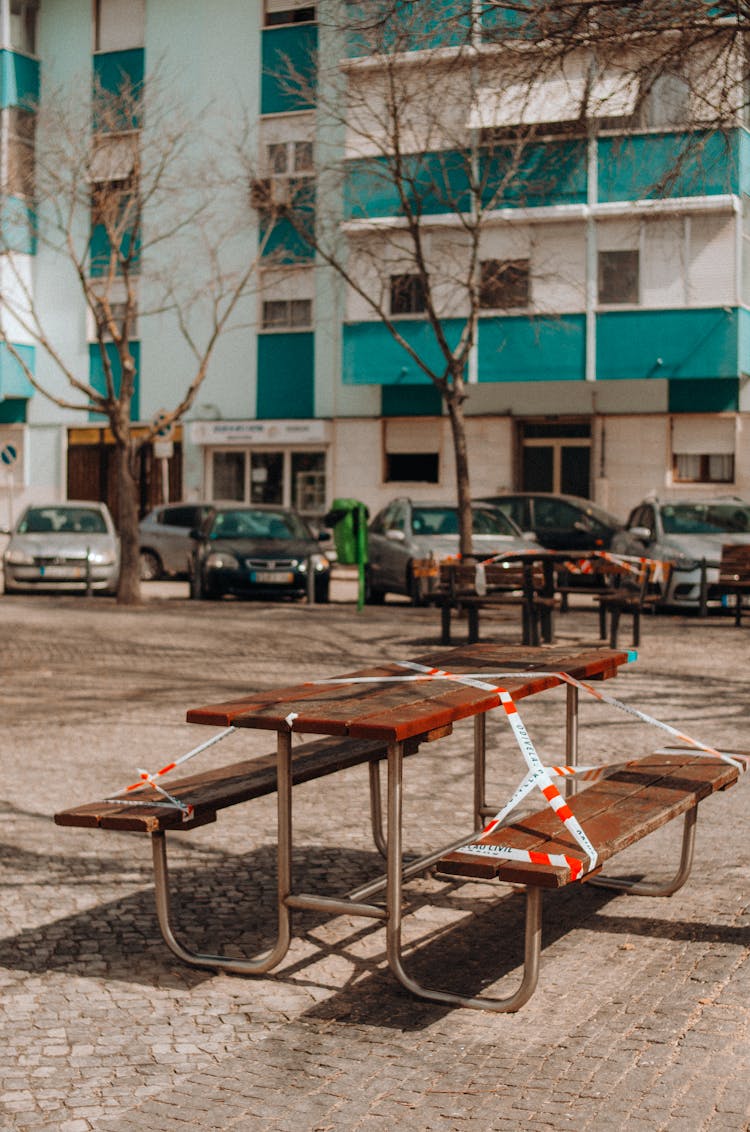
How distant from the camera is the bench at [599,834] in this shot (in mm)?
4398

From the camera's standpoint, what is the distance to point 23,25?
37906 millimetres

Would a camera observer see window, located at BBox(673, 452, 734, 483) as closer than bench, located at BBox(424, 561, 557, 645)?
No

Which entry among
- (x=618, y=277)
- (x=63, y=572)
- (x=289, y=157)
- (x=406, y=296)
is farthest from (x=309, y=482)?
(x=63, y=572)

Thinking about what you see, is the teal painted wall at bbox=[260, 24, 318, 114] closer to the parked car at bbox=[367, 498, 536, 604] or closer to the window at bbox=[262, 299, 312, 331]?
the window at bbox=[262, 299, 312, 331]

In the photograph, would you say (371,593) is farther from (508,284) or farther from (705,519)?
(508,284)

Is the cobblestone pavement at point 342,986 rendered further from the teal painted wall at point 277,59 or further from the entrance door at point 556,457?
the teal painted wall at point 277,59

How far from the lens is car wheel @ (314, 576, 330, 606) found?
899 inches

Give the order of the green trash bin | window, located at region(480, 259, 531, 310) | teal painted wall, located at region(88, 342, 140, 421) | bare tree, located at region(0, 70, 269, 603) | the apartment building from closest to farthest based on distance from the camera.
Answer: the green trash bin, bare tree, located at region(0, 70, 269, 603), the apartment building, window, located at region(480, 259, 531, 310), teal painted wall, located at region(88, 342, 140, 421)

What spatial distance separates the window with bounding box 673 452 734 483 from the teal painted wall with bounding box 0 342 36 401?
48.9 ft

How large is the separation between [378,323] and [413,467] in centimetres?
325

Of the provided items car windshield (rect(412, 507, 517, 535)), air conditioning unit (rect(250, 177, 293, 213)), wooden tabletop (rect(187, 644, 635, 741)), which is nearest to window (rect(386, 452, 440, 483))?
air conditioning unit (rect(250, 177, 293, 213))

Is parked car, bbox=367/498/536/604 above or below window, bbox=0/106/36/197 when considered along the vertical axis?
below

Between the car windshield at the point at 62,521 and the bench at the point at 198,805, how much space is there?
812 inches

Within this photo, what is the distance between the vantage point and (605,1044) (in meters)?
4.43
